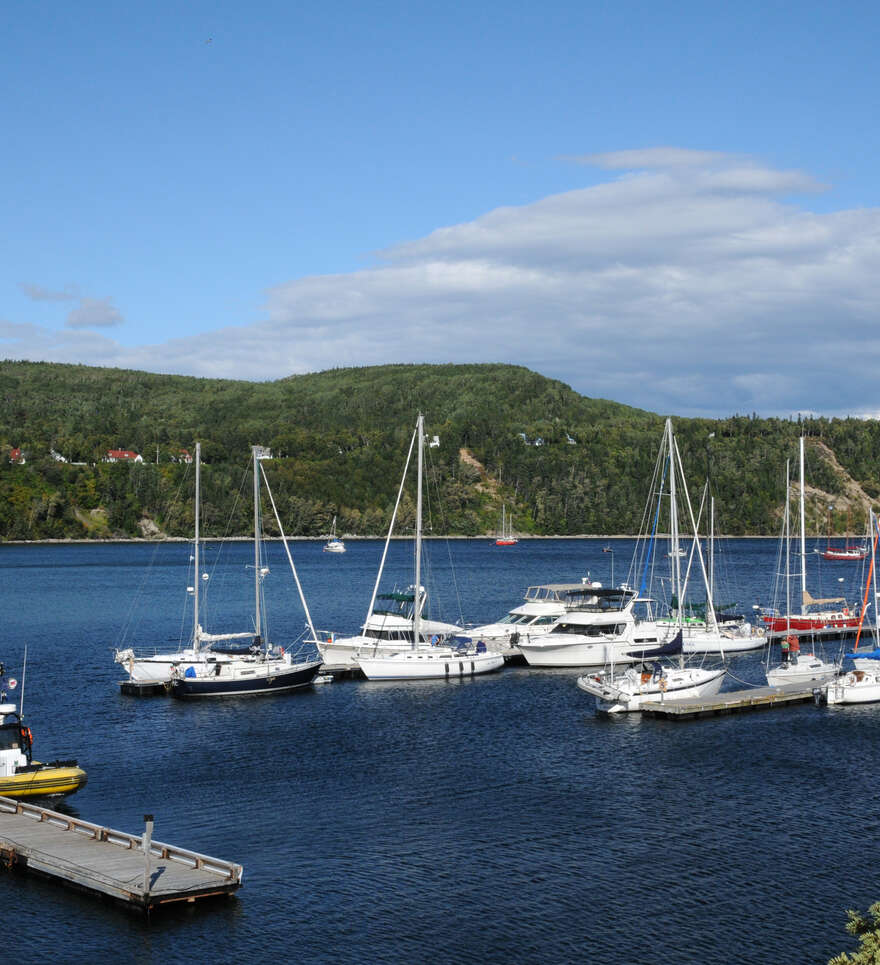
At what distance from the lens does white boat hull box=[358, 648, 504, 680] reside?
58.2m

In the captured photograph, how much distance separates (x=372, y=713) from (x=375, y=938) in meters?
25.3

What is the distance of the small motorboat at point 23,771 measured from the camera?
111ft

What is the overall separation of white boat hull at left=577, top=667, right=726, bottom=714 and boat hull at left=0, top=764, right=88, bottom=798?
76.5ft

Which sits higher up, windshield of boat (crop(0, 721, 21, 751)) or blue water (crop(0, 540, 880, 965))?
windshield of boat (crop(0, 721, 21, 751))

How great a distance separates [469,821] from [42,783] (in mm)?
12701

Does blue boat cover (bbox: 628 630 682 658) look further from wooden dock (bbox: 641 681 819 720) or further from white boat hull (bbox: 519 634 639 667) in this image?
wooden dock (bbox: 641 681 819 720)

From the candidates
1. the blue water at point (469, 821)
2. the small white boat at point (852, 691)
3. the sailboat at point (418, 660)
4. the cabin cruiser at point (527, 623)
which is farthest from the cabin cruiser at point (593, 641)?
the small white boat at point (852, 691)

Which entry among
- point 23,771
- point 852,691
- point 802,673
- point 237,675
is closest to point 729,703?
point 852,691

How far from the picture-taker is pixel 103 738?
4550cm

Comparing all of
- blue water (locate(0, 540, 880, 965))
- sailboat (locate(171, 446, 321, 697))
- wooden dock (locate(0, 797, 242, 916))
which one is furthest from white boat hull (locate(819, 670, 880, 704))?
wooden dock (locate(0, 797, 242, 916))

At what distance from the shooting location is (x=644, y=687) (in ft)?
163

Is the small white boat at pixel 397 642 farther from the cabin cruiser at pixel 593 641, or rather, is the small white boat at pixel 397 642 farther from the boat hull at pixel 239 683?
the boat hull at pixel 239 683

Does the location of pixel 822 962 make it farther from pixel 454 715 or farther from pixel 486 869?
pixel 454 715

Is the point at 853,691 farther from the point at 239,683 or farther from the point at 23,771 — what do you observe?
the point at 23,771
